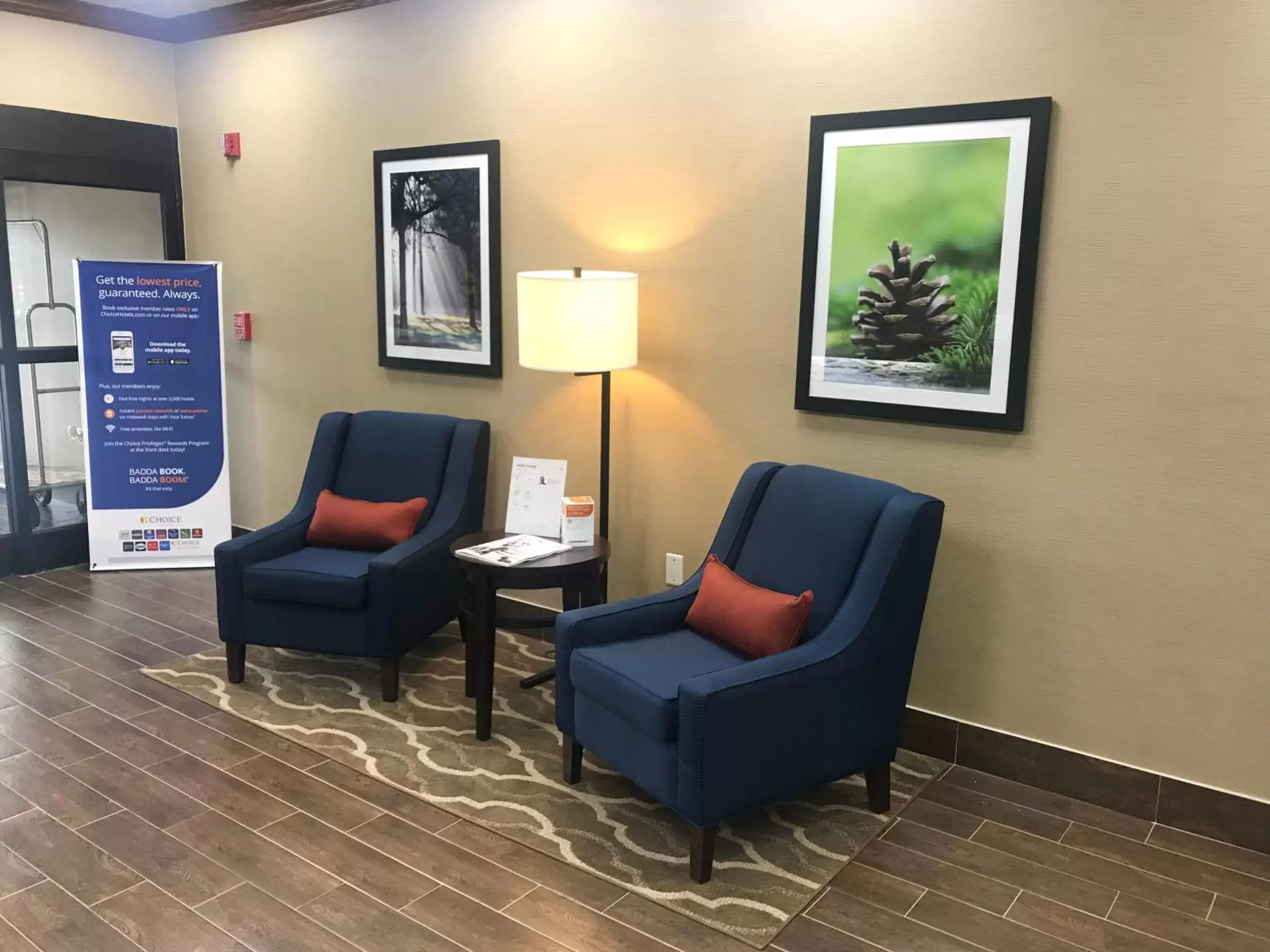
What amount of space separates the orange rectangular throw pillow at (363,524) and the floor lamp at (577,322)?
885 mm

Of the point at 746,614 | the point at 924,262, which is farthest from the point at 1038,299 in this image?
the point at 746,614

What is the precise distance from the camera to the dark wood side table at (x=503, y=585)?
3.26m

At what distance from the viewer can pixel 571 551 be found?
344cm

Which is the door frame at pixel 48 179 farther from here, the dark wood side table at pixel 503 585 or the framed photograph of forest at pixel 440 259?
the dark wood side table at pixel 503 585

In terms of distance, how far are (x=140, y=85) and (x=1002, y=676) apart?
494 centimetres

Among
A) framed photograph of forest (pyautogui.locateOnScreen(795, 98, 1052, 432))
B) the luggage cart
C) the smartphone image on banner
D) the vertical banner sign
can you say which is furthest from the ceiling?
framed photograph of forest (pyautogui.locateOnScreen(795, 98, 1052, 432))

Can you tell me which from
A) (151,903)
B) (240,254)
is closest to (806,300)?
(151,903)

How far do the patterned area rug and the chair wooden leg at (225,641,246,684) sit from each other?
0.05 meters

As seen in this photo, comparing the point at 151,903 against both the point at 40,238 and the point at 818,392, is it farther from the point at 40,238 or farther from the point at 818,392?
the point at 40,238

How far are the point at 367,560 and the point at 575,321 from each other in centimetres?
126

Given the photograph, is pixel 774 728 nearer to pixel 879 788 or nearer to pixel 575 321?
pixel 879 788

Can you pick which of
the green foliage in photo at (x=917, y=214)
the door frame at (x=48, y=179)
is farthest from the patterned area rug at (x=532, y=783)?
the door frame at (x=48, y=179)

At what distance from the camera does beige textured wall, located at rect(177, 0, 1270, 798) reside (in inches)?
106

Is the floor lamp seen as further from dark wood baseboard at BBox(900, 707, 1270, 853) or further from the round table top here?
dark wood baseboard at BBox(900, 707, 1270, 853)
